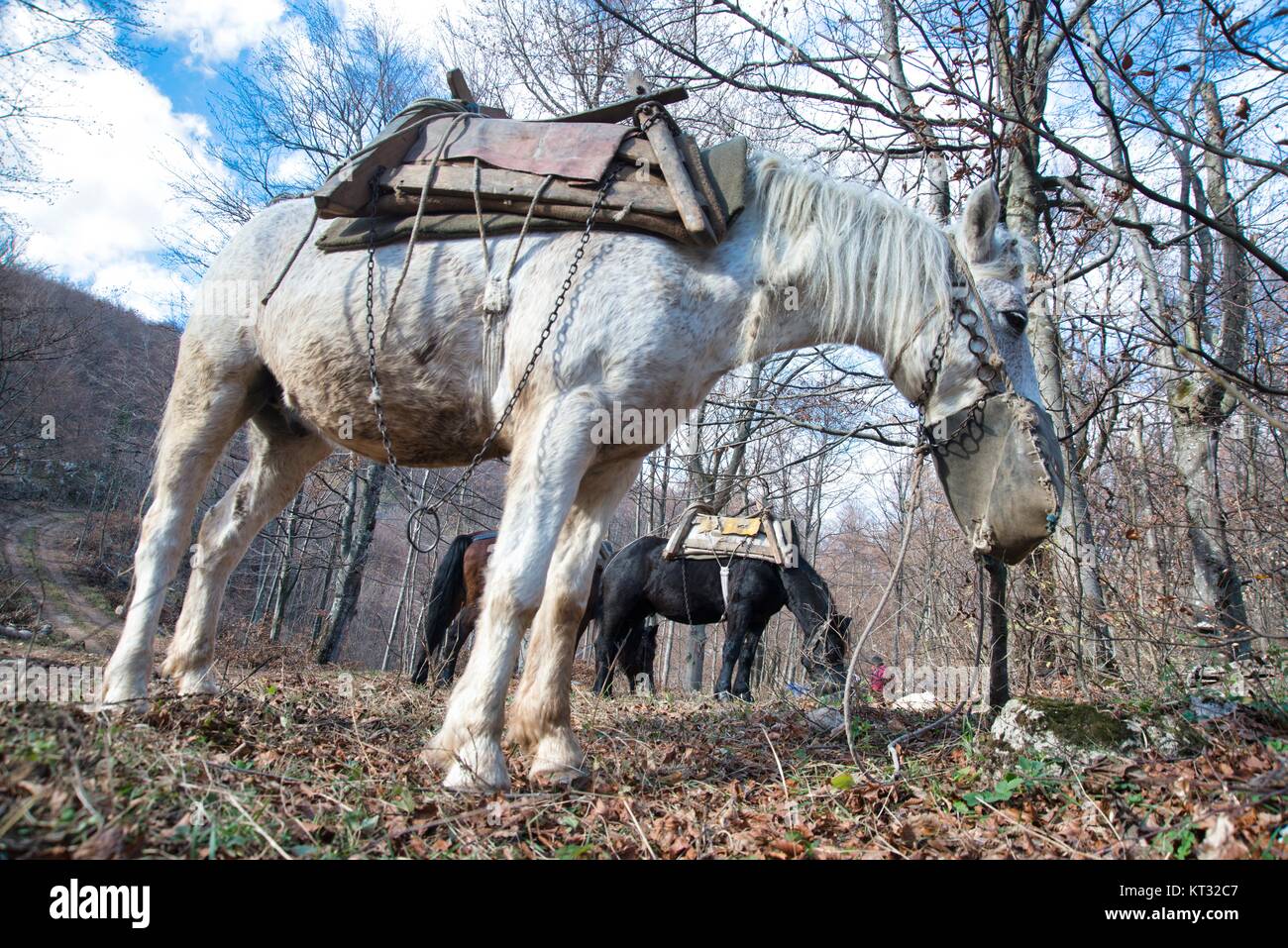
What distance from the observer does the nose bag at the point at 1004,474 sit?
296cm

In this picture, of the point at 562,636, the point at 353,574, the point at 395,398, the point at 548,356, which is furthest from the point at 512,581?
the point at 353,574

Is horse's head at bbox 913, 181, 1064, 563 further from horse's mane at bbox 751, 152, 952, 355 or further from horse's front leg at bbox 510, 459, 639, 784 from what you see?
horse's front leg at bbox 510, 459, 639, 784

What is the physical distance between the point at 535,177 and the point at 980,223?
204cm

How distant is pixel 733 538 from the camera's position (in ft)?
33.5

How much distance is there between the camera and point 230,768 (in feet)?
6.68

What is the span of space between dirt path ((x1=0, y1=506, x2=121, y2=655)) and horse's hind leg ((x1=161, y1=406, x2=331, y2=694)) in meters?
10.9

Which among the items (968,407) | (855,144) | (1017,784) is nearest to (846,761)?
(1017,784)

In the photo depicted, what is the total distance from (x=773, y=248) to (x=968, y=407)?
111 centimetres

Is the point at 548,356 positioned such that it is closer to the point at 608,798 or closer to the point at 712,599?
the point at 608,798

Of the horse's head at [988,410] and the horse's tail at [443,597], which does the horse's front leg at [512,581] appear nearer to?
the horse's head at [988,410]

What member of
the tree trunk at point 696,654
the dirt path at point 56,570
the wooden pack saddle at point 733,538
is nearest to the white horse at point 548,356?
the wooden pack saddle at point 733,538

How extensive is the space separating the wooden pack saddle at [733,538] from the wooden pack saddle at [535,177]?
691 centimetres

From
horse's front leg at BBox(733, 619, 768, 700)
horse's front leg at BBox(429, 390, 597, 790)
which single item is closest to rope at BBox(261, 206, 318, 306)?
horse's front leg at BBox(429, 390, 597, 790)
